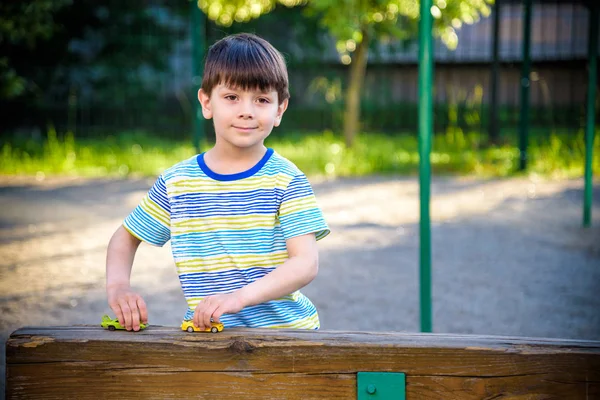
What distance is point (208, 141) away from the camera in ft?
41.1

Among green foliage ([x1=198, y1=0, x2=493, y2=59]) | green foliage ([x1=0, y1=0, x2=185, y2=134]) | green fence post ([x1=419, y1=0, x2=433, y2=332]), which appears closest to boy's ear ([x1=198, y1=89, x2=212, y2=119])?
green fence post ([x1=419, y1=0, x2=433, y2=332])

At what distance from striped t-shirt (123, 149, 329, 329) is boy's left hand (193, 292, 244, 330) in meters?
0.22

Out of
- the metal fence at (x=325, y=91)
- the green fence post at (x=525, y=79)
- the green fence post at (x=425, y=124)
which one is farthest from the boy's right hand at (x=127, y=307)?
the metal fence at (x=325, y=91)

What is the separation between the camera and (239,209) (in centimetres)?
188

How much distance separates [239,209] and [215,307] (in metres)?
0.31

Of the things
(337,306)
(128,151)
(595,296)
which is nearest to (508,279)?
(595,296)

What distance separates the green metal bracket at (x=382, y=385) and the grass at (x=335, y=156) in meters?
7.65

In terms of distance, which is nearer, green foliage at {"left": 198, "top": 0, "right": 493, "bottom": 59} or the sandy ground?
the sandy ground

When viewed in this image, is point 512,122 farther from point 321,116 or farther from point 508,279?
point 508,279

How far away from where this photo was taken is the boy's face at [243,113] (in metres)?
1.82

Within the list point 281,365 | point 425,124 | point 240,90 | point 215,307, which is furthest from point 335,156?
point 281,365

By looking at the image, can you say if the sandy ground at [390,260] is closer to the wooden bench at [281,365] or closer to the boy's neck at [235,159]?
the boy's neck at [235,159]

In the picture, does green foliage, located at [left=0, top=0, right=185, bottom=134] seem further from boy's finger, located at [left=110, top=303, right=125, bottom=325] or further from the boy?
boy's finger, located at [left=110, top=303, right=125, bottom=325]

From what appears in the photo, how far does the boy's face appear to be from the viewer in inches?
71.5
